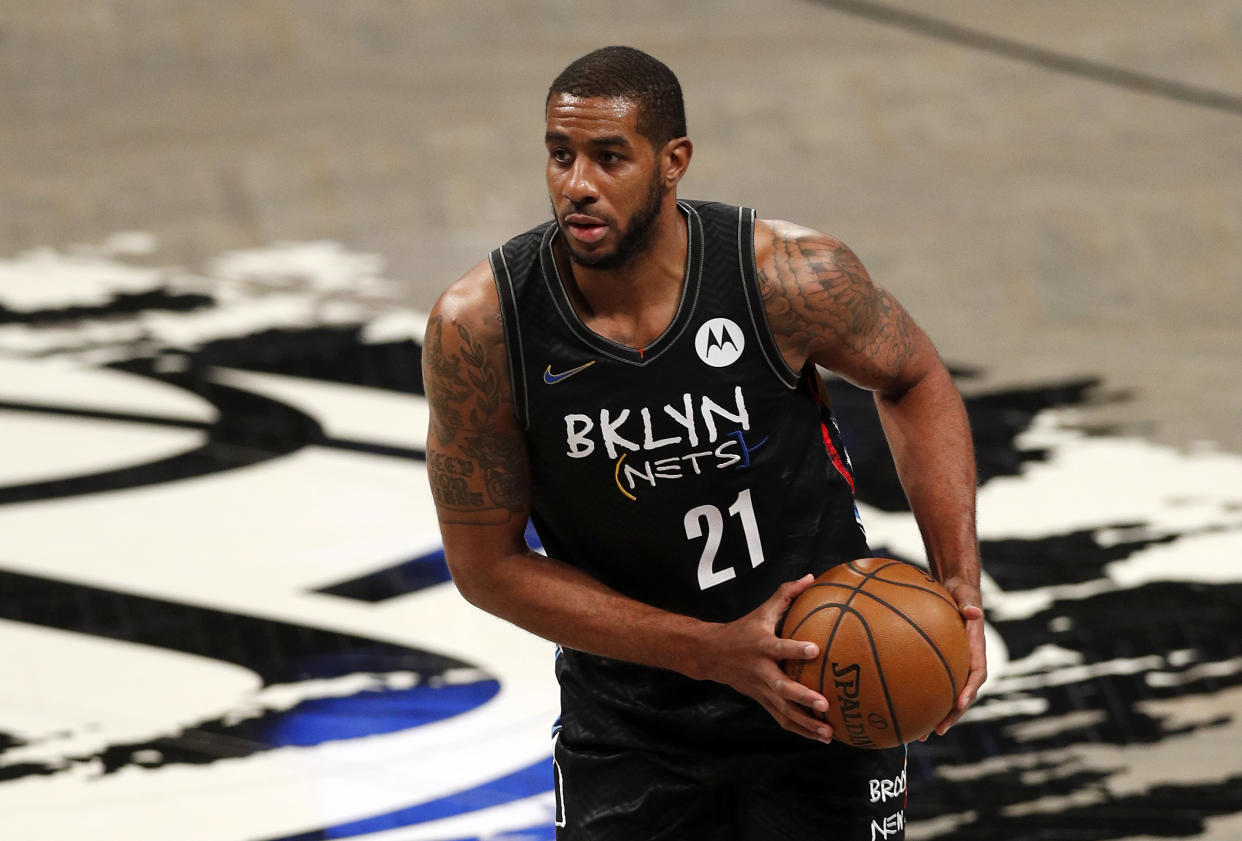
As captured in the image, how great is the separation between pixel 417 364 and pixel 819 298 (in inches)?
186

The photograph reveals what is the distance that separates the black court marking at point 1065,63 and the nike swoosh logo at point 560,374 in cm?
854

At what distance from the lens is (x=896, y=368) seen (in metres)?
2.88

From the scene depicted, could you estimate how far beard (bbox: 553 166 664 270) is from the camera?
2.52 m

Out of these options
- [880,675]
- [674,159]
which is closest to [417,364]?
[674,159]

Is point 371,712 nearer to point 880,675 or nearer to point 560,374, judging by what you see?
point 560,374

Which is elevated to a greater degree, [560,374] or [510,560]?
[560,374]

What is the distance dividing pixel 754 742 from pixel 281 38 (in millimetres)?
9254

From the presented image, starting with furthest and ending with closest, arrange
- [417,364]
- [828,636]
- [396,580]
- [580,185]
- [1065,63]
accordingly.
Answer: [1065,63], [417,364], [396,580], [828,636], [580,185]

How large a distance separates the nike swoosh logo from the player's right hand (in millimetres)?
458

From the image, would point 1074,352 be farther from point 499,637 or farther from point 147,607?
point 147,607

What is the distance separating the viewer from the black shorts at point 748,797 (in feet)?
9.16

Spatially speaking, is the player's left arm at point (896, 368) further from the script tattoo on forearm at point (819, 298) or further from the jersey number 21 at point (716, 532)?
the jersey number 21 at point (716, 532)

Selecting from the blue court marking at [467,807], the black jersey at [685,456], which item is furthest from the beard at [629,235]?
the blue court marking at [467,807]

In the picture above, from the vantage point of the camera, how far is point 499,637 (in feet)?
17.4
